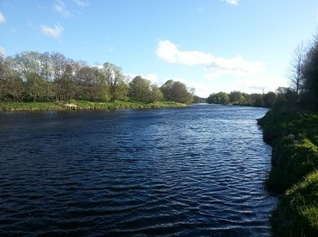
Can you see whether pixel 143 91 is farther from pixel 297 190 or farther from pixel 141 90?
pixel 297 190

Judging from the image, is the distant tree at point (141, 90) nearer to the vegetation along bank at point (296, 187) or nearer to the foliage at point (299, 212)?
the vegetation along bank at point (296, 187)

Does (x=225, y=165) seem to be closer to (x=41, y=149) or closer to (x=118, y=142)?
(x=118, y=142)

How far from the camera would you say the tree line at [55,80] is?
82.8 metres

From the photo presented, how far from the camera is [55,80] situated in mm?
96438

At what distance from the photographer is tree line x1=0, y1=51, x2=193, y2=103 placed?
82812 mm

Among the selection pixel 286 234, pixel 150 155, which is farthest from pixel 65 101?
pixel 286 234

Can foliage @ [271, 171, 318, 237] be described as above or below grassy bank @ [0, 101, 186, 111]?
below

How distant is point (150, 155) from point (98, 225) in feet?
41.0

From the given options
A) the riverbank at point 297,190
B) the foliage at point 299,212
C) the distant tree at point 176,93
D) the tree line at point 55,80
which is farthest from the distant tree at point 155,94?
the foliage at point 299,212

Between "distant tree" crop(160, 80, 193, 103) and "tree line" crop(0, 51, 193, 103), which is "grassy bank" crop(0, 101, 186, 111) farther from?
"distant tree" crop(160, 80, 193, 103)

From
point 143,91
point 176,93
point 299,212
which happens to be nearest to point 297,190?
point 299,212

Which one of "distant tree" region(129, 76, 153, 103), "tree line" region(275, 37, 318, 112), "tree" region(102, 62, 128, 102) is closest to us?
"tree line" region(275, 37, 318, 112)

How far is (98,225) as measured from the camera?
10422 millimetres

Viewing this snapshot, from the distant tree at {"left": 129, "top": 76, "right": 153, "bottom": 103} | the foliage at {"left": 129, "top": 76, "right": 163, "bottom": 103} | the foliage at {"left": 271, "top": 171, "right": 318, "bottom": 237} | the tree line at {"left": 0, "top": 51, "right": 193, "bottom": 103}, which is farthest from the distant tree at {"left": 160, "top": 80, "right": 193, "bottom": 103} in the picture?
the foliage at {"left": 271, "top": 171, "right": 318, "bottom": 237}
